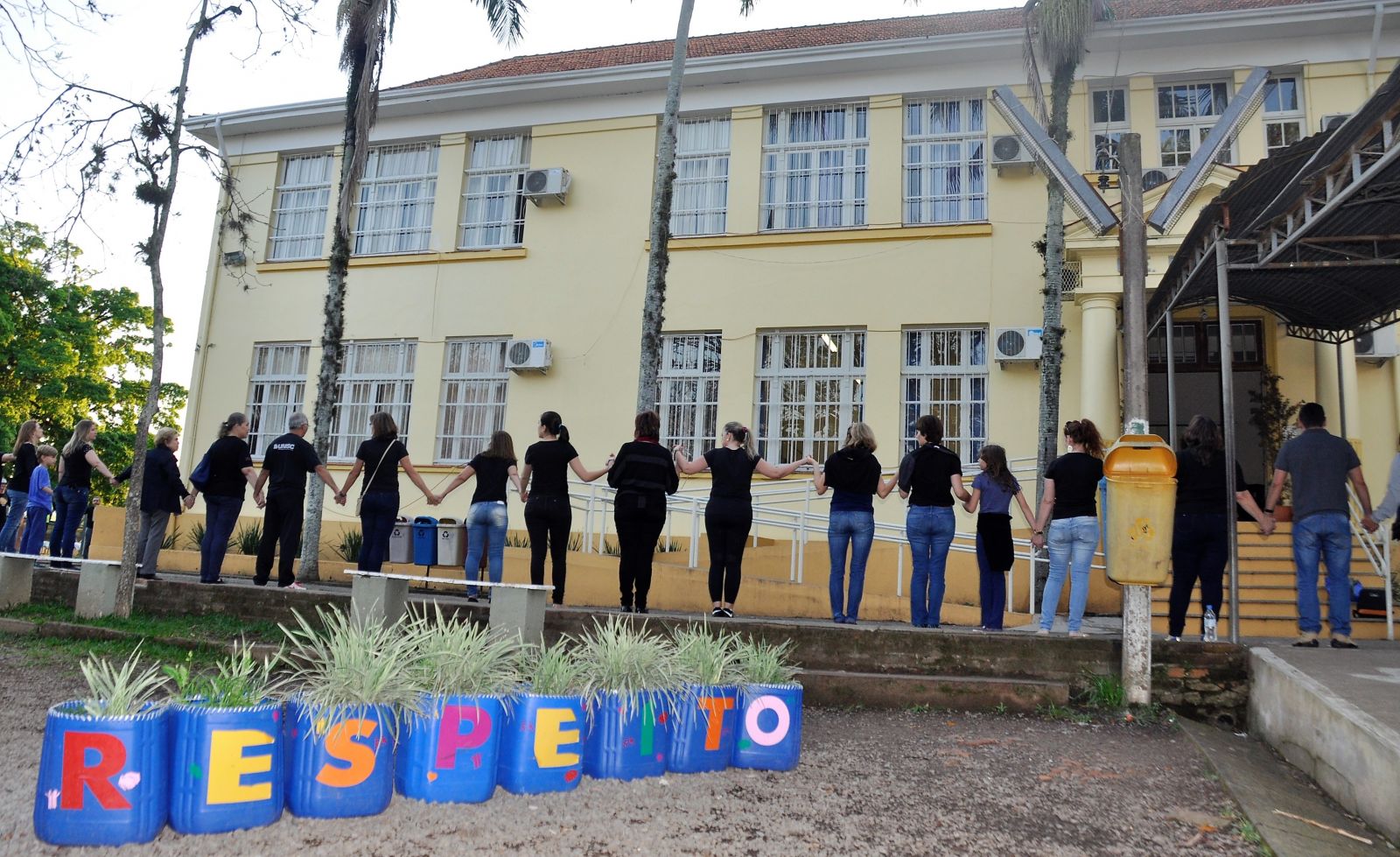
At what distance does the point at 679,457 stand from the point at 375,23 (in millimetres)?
7758

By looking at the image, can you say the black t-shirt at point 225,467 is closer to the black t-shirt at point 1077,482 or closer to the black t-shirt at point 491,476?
the black t-shirt at point 491,476

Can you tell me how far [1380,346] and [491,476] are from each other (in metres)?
11.1

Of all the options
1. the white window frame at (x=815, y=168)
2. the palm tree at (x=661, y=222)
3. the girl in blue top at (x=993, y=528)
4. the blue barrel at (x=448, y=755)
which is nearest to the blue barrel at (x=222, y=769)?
the blue barrel at (x=448, y=755)

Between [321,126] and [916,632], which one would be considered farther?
[321,126]

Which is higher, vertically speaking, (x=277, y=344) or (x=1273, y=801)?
(x=277, y=344)

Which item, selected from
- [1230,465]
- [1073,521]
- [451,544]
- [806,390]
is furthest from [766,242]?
[1230,465]

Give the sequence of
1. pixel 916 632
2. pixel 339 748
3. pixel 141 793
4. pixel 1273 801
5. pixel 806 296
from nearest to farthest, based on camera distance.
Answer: pixel 141 793
pixel 339 748
pixel 1273 801
pixel 916 632
pixel 806 296

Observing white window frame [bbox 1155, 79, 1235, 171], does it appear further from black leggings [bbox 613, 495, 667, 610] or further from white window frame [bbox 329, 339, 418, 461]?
white window frame [bbox 329, 339, 418, 461]

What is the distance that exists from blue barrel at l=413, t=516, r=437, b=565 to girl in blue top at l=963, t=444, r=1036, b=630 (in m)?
6.42

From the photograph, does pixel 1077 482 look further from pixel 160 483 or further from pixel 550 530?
pixel 160 483

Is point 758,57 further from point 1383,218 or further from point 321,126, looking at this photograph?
point 1383,218

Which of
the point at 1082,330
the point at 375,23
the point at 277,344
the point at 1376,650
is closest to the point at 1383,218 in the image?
the point at 1376,650

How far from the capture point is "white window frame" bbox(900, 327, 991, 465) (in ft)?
46.0

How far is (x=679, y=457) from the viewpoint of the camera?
811cm
